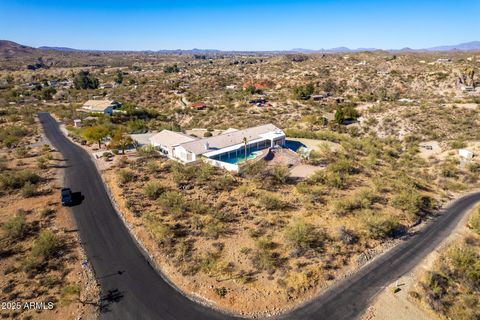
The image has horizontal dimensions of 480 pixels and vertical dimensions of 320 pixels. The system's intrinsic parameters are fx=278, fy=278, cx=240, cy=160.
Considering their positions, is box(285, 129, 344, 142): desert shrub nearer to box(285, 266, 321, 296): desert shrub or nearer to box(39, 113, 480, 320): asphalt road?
box(39, 113, 480, 320): asphalt road

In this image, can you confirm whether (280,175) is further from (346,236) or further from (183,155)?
(183,155)

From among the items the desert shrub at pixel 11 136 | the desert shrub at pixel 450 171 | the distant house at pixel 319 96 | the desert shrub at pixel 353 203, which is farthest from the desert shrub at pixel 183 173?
the distant house at pixel 319 96

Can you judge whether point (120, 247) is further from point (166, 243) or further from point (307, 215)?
point (307, 215)

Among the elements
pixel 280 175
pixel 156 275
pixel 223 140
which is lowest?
pixel 156 275

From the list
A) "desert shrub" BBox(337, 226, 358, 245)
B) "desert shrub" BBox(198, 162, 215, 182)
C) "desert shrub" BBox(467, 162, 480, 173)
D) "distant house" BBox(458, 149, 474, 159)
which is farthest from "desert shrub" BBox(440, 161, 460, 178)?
"desert shrub" BBox(198, 162, 215, 182)

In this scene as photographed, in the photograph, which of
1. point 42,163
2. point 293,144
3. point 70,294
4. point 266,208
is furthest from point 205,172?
point 42,163
